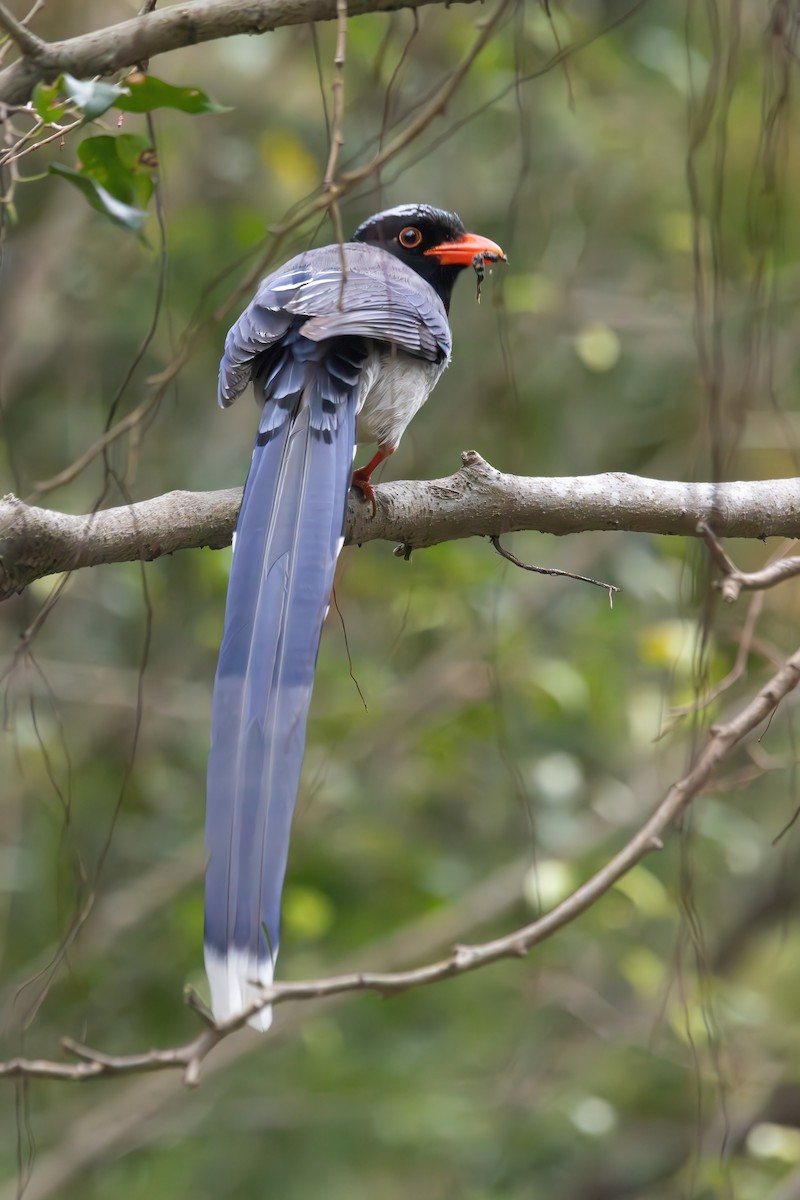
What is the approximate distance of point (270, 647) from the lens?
2248mm

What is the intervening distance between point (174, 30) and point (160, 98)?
18cm

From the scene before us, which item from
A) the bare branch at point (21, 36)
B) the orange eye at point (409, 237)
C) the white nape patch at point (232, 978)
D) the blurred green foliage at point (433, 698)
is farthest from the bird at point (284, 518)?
the blurred green foliage at point (433, 698)

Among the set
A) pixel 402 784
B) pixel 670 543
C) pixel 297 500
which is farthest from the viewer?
pixel 402 784

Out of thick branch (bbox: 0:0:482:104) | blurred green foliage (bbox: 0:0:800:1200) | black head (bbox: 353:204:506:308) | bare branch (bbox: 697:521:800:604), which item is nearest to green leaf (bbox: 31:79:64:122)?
thick branch (bbox: 0:0:482:104)

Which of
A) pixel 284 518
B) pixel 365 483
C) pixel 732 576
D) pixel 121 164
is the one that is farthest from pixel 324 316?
pixel 732 576

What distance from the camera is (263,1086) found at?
18.1ft

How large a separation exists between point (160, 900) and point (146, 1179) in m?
1.05

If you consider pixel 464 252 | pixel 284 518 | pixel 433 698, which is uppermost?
pixel 464 252

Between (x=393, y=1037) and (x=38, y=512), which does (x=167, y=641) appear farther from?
(x=38, y=512)

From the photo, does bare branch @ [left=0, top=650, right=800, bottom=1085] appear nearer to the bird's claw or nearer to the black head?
the bird's claw

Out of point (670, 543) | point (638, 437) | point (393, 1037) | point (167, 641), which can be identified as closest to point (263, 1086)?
point (393, 1037)

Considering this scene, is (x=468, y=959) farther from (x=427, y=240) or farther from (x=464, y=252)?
(x=427, y=240)

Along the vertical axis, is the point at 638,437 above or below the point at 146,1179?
above

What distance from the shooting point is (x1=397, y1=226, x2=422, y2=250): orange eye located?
156 inches
